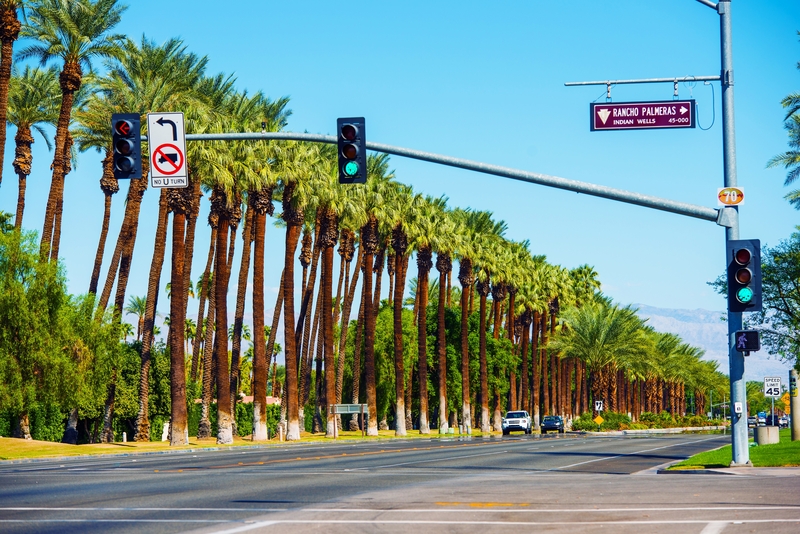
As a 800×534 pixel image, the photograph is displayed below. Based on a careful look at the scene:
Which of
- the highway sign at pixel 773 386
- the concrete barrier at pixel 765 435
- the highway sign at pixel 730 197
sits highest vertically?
the highway sign at pixel 730 197

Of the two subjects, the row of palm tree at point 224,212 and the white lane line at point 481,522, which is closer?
the white lane line at point 481,522

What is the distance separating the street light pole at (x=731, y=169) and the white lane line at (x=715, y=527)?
35.6 ft

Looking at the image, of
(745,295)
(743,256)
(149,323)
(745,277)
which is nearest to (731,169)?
(743,256)

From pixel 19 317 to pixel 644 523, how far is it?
3733 cm

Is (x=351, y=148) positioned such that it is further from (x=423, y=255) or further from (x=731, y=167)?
(x=423, y=255)

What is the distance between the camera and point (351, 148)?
2023 cm

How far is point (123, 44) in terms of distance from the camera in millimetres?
56906

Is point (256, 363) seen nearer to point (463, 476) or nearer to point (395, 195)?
point (395, 195)

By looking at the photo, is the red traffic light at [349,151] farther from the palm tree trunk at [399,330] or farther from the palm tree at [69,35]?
the palm tree trunk at [399,330]

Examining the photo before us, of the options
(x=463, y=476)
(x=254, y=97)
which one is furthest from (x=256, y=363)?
(x=463, y=476)

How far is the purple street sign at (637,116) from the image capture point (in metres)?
21.3

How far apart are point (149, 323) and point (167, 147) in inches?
1596

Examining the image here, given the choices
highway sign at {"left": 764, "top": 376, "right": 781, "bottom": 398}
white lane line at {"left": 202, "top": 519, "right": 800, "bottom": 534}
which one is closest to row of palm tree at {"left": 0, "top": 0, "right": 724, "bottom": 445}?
highway sign at {"left": 764, "top": 376, "right": 781, "bottom": 398}

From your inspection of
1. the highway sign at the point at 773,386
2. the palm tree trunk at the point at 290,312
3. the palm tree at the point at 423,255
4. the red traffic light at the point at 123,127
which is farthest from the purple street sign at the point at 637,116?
the palm tree at the point at 423,255
